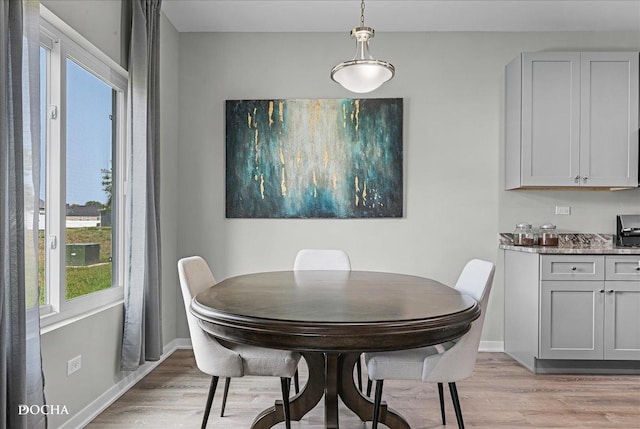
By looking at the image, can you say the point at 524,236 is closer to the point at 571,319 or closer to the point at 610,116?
the point at 571,319

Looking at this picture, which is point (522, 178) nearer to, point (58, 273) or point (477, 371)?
point (477, 371)

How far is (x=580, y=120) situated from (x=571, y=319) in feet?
5.00

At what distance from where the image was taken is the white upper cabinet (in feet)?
12.1

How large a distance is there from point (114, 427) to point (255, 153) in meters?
2.34

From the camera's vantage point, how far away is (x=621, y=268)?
135 inches

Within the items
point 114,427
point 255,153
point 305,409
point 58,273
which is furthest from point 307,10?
point 114,427

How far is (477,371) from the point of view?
11.5 feet

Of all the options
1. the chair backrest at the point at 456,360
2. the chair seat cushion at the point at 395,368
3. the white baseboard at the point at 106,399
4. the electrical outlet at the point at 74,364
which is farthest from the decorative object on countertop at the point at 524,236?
the electrical outlet at the point at 74,364

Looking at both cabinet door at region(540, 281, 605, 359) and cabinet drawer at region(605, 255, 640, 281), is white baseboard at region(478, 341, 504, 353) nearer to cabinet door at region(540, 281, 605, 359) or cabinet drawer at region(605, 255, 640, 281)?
cabinet door at region(540, 281, 605, 359)

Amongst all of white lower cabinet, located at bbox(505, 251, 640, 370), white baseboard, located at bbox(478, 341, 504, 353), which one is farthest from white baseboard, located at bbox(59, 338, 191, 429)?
white lower cabinet, located at bbox(505, 251, 640, 370)

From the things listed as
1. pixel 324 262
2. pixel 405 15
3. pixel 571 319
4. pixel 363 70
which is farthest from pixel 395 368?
pixel 405 15

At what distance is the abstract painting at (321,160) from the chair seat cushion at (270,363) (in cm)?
202

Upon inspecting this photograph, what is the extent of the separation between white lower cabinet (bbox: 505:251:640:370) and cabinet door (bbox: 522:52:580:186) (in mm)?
680

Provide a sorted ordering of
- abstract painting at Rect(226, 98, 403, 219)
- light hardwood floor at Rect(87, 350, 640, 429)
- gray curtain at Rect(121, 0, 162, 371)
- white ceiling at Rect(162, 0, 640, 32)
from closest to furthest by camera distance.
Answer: light hardwood floor at Rect(87, 350, 640, 429) → gray curtain at Rect(121, 0, 162, 371) → white ceiling at Rect(162, 0, 640, 32) → abstract painting at Rect(226, 98, 403, 219)
